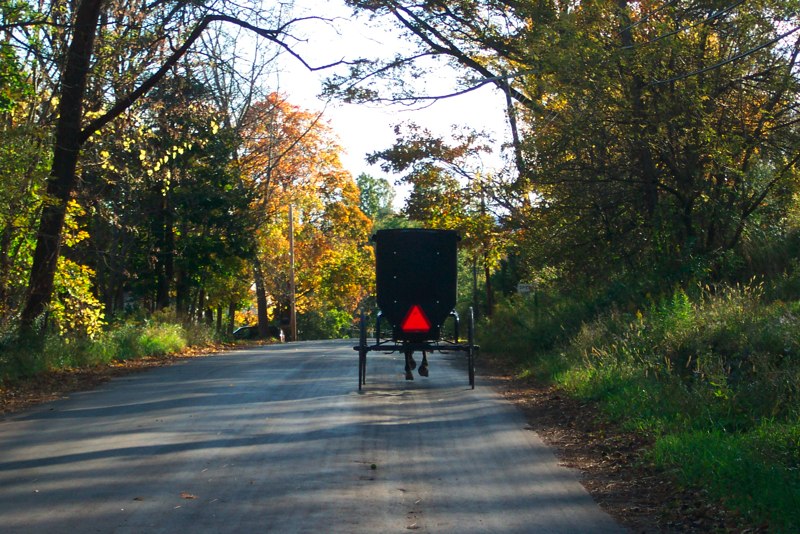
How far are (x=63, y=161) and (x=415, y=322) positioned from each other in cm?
877

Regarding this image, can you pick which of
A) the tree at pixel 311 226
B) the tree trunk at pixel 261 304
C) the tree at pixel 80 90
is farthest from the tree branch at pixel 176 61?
the tree trunk at pixel 261 304

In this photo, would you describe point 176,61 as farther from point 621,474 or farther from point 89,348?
point 621,474

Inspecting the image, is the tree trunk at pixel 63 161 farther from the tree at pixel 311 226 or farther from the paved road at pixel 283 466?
the tree at pixel 311 226

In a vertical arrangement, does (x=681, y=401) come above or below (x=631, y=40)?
below

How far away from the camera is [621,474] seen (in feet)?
28.9

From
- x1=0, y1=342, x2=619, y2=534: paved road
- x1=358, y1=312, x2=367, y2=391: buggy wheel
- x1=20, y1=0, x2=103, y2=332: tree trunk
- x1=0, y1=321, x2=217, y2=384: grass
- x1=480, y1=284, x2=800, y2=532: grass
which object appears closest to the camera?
x1=0, y1=342, x2=619, y2=534: paved road

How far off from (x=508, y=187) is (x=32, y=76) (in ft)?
39.9

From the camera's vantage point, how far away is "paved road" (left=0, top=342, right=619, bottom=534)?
6883 millimetres

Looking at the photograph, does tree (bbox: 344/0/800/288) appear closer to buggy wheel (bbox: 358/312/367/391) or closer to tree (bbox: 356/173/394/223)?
buggy wheel (bbox: 358/312/367/391)

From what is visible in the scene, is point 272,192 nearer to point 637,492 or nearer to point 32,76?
point 32,76

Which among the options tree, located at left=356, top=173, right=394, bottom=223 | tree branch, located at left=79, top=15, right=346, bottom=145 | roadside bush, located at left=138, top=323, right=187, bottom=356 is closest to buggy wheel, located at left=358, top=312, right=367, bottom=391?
tree branch, located at left=79, top=15, right=346, bottom=145

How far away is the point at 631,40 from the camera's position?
19.7 meters

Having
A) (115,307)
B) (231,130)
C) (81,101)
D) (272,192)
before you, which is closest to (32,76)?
(81,101)

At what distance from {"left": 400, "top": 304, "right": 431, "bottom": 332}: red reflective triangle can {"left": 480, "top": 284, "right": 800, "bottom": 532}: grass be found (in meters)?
2.47
